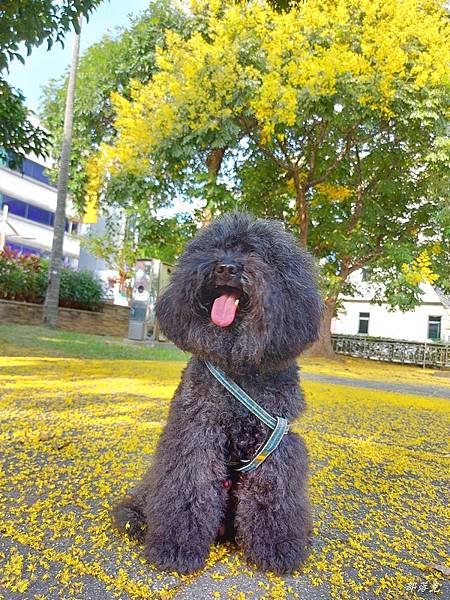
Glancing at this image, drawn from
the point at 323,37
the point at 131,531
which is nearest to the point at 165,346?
the point at 323,37

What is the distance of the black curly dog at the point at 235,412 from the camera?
146 cm

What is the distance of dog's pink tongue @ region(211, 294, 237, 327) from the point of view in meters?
1.45

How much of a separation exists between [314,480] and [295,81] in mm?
7949

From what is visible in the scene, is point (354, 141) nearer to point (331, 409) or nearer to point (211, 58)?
point (211, 58)

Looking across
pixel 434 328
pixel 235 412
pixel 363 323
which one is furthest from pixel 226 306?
pixel 363 323

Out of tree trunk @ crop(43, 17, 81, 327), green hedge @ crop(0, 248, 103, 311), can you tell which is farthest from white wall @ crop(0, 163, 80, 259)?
tree trunk @ crop(43, 17, 81, 327)

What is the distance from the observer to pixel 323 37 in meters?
8.88

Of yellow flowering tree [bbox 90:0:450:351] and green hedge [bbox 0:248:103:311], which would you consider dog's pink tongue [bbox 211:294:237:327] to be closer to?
yellow flowering tree [bbox 90:0:450:351]

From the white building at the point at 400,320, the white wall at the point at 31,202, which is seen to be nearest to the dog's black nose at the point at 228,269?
the white building at the point at 400,320

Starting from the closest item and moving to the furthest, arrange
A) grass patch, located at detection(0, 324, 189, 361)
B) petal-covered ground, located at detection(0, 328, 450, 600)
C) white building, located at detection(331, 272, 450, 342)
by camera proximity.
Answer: petal-covered ground, located at detection(0, 328, 450, 600), grass patch, located at detection(0, 324, 189, 361), white building, located at detection(331, 272, 450, 342)

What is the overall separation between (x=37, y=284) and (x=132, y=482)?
11.7 meters

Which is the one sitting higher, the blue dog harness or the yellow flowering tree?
the yellow flowering tree

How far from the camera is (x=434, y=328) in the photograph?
85.1ft

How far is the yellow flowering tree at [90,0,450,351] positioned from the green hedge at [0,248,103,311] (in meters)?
3.45
